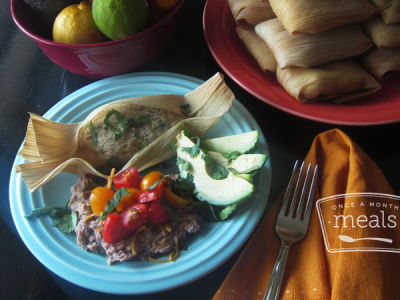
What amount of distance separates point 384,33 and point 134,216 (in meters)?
0.94

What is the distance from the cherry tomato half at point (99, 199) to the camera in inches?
32.9

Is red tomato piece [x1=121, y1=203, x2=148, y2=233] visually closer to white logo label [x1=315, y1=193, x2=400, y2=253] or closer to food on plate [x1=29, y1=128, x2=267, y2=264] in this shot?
food on plate [x1=29, y1=128, x2=267, y2=264]

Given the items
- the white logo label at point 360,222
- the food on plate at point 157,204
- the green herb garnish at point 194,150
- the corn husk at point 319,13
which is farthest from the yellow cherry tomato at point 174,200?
the corn husk at point 319,13

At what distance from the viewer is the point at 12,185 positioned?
3.07 feet

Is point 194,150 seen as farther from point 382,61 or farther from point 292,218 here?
point 382,61

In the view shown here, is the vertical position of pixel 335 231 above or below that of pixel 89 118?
below

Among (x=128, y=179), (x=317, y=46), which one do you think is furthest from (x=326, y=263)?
(x=317, y=46)

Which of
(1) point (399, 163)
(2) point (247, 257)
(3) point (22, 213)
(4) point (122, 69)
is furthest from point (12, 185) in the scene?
(1) point (399, 163)

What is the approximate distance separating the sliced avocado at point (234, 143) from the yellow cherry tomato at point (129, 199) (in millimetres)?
241

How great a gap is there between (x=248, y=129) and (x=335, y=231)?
37cm

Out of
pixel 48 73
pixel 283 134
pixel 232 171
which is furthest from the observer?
pixel 48 73

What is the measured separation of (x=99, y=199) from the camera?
839 millimetres

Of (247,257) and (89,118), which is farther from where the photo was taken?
(89,118)

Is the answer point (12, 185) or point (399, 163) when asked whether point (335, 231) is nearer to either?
point (399, 163)
